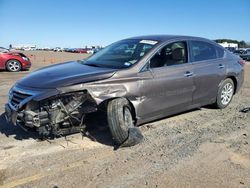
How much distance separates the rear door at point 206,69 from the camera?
6.33 m

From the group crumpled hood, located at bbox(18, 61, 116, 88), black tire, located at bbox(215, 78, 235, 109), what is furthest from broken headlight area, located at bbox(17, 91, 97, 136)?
black tire, located at bbox(215, 78, 235, 109)

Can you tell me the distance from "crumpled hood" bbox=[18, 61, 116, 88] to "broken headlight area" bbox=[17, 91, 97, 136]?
0.21 metres

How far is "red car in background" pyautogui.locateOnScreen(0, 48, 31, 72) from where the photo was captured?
15.7 m

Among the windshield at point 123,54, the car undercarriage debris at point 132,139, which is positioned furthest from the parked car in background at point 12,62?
Result: the car undercarriage debris at point 132,139

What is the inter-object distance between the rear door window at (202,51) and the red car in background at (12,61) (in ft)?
37.4

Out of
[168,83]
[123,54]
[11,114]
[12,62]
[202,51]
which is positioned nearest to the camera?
[11,114]

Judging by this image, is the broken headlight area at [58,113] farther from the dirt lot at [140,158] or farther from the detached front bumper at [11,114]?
the dirt lot at [140,158]

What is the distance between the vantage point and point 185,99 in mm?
6109

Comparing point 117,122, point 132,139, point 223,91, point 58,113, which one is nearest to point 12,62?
point 223,91

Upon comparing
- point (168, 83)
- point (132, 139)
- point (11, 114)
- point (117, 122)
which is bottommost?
point (132, 139)

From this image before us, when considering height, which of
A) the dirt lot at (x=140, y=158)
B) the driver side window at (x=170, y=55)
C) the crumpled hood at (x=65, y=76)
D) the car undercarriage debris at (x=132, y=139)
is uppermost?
the driver side window at (x=170, y=55)

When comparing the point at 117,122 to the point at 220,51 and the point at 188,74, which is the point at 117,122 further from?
the point at 220,51

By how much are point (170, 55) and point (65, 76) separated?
2.03 m

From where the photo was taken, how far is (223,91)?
7172 mm
